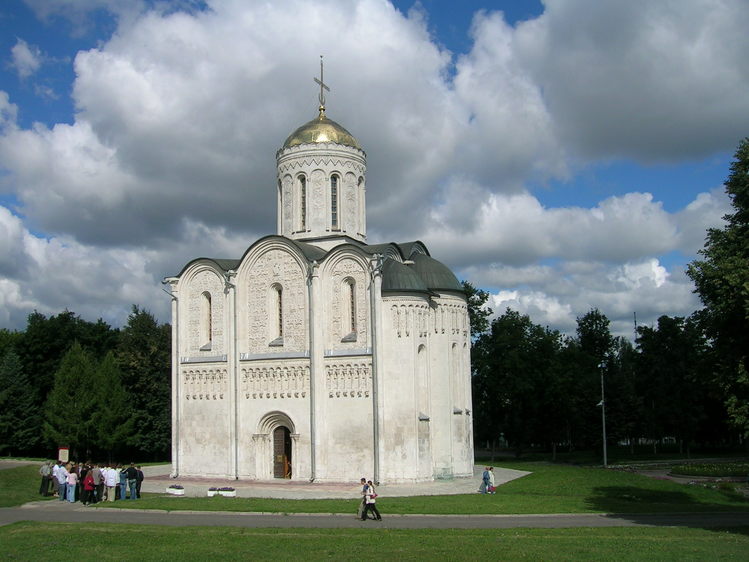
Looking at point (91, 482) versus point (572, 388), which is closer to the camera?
point (91, 482)

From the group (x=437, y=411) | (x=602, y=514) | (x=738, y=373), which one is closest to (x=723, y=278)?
(x=738, y=373)

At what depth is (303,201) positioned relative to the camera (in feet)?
119

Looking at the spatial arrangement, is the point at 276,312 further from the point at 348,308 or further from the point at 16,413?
the point at 16,413

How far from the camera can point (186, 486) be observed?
99.7 feet

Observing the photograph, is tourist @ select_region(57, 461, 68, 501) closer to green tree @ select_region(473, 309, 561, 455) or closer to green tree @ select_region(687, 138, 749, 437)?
green tree @ select_region(687, 138, 749, 437)

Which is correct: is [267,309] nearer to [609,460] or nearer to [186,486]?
[186,486]

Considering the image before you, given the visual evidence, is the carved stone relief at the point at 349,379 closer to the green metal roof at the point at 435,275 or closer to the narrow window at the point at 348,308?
the narrow window at the point at 348,308

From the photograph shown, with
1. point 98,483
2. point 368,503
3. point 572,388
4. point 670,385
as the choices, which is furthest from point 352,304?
point 670,385

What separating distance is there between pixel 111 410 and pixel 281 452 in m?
14.1

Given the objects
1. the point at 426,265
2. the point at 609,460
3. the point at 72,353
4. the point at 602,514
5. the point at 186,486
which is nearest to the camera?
the point at 602,514

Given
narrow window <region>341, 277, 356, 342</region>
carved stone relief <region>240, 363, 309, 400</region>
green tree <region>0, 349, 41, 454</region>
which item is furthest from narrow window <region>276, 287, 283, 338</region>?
green tree <region>0, 349, 41, 454</region>

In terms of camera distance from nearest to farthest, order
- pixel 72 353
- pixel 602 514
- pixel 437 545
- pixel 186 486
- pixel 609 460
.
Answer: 1. pixel 437 545
2. pixel 602 514
3. pixel 186 486
4. pixel 72 353
5. pixel 609 460

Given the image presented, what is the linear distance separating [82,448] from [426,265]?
75.9 feet

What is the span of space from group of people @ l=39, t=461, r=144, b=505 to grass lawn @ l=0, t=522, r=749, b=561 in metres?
5.22
